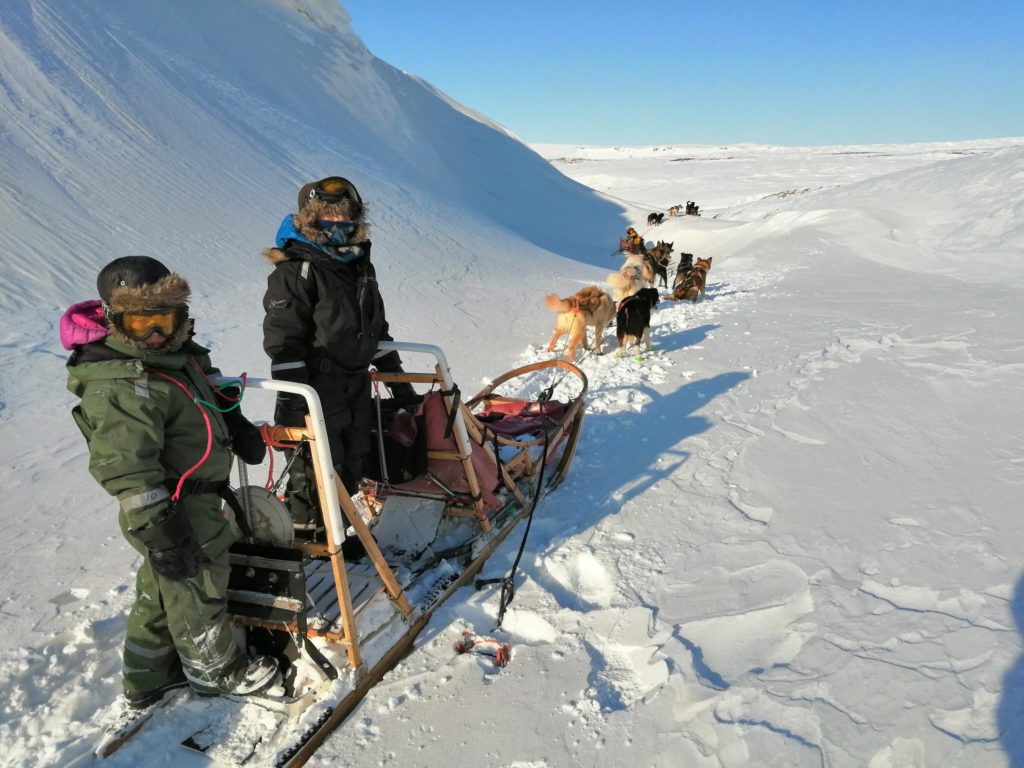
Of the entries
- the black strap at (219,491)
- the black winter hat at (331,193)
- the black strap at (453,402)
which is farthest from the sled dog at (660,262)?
the black strap at (219,491)

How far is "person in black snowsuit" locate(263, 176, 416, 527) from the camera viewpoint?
2500 mm

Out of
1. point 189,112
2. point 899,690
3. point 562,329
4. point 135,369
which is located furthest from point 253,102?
point 899,690

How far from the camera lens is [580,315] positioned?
653cm

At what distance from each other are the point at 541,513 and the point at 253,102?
14.2 m

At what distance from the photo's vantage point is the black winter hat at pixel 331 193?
254 centimetres

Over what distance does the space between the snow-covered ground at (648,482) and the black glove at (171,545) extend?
2.10 feet

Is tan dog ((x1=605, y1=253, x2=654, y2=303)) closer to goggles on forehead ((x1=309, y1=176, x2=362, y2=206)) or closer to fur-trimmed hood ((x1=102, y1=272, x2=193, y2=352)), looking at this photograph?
goggles on forehead ((x1=309, y1=176, x2=362, y2=206))

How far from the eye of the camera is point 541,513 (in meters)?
3.44

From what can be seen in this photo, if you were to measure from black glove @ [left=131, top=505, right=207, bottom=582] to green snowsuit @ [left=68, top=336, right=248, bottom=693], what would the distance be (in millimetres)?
25

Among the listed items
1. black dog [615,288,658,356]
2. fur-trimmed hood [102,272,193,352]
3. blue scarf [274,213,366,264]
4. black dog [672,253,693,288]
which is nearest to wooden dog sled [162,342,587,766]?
fur-trimmed hood [102,272,193,352]

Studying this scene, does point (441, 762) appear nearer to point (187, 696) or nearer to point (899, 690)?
point (187, 696)

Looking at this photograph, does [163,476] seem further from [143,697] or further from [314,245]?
[314,245]

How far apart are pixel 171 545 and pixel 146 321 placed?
635 mm

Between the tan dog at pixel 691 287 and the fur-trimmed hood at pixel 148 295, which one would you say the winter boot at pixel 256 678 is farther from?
the tan dog at pixel 691 287
